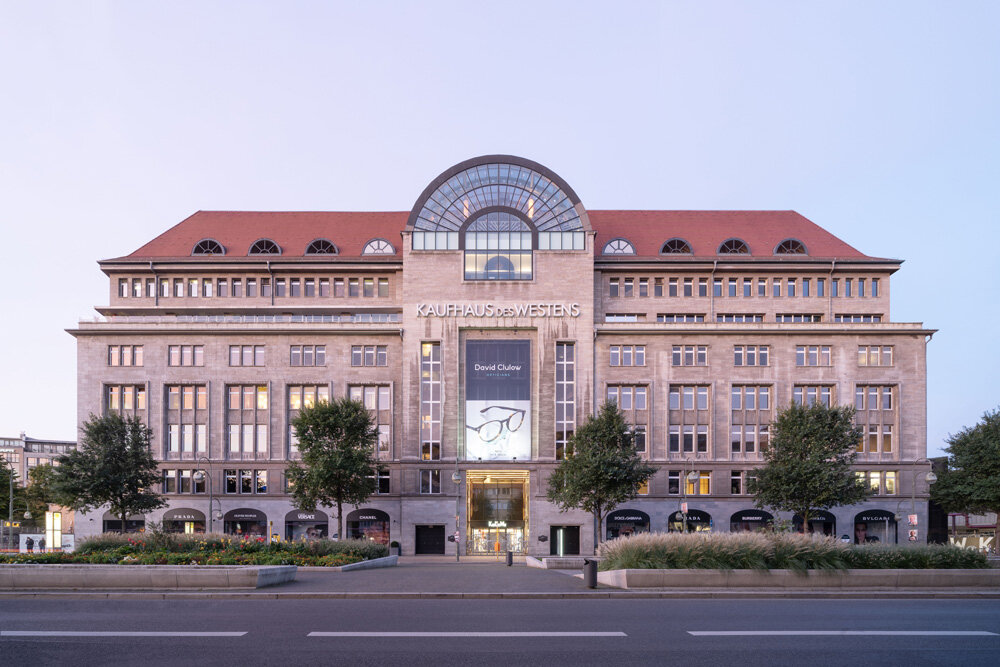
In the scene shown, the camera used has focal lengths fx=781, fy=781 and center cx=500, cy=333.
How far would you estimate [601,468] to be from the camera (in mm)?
51094

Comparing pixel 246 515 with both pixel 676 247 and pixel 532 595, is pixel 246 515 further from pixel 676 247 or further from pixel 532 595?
pixel 532 595

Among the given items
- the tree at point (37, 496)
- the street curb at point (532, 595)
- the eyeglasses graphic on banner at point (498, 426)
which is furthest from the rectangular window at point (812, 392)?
the tree at point (37, 496)

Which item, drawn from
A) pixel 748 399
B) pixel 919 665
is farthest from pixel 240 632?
pixel 748 399

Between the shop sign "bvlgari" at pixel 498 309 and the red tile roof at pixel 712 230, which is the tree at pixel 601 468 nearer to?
the shop sign "bvlgari" at pixel 498 309

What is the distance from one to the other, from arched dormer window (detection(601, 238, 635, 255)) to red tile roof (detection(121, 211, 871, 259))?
67 centimetres

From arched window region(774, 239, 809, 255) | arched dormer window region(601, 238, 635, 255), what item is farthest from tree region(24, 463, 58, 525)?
arched window region(774, 239, 809, 255)

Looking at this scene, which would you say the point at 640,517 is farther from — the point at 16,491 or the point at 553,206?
the point at 16,491

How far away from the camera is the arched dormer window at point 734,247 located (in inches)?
2699

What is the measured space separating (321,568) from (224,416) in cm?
3505

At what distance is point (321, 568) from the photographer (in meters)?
33.0

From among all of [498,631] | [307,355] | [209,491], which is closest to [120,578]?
[498,631]

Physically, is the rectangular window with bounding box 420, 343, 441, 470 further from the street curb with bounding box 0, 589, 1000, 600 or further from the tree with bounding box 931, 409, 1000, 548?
the street curb with bounding box 0, 589, 1000, 600

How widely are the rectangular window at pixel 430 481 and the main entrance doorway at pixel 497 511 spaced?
2648 mm

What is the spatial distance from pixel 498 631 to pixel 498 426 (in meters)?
48.6
